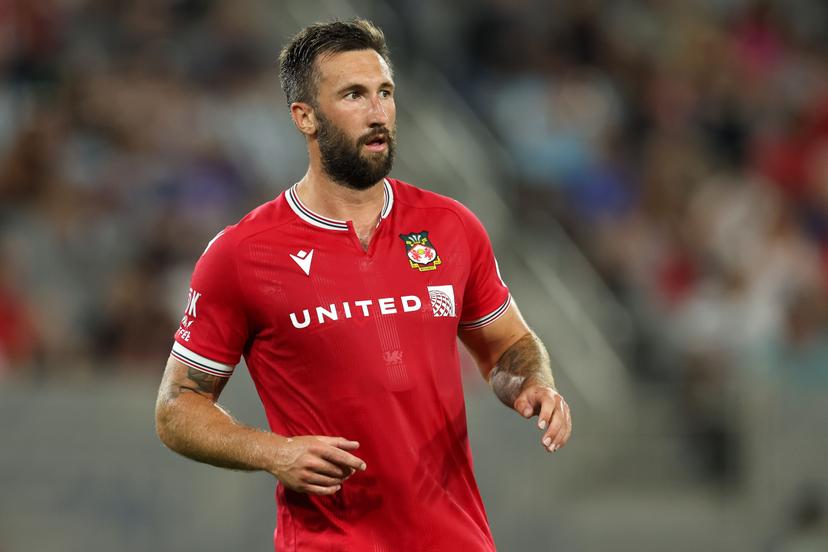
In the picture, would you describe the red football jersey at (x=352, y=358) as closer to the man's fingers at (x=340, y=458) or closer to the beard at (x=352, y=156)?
the beard at (x=352, y=156)

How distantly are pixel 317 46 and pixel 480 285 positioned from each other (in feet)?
3.26

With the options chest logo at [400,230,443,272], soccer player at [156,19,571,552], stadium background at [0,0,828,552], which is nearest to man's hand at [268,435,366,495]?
soccer player at [156,19,571,552]

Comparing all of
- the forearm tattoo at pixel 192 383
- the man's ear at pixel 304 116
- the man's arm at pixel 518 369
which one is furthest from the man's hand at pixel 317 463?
the man's ear at pixel 304 116

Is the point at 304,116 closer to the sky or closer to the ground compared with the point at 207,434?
closer to the sky

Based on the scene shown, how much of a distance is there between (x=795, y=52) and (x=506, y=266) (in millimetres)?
4153

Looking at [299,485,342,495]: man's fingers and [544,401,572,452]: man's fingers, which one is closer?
[299,485,342,495]: man's fingers

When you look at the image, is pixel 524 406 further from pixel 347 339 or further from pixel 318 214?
pixel 318 214

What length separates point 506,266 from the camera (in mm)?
9297

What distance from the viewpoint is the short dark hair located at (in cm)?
448

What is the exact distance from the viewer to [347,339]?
4316mm

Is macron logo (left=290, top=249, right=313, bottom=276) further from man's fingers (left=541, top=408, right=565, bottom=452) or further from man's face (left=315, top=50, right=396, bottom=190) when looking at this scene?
man's fingers (left=541, top=408, right=565, bottom=452)

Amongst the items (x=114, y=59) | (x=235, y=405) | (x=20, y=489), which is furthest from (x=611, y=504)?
(x=114, y=59)

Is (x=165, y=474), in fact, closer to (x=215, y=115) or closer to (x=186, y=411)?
(x=215, y=115)

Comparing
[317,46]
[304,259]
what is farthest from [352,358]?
[317,46]
